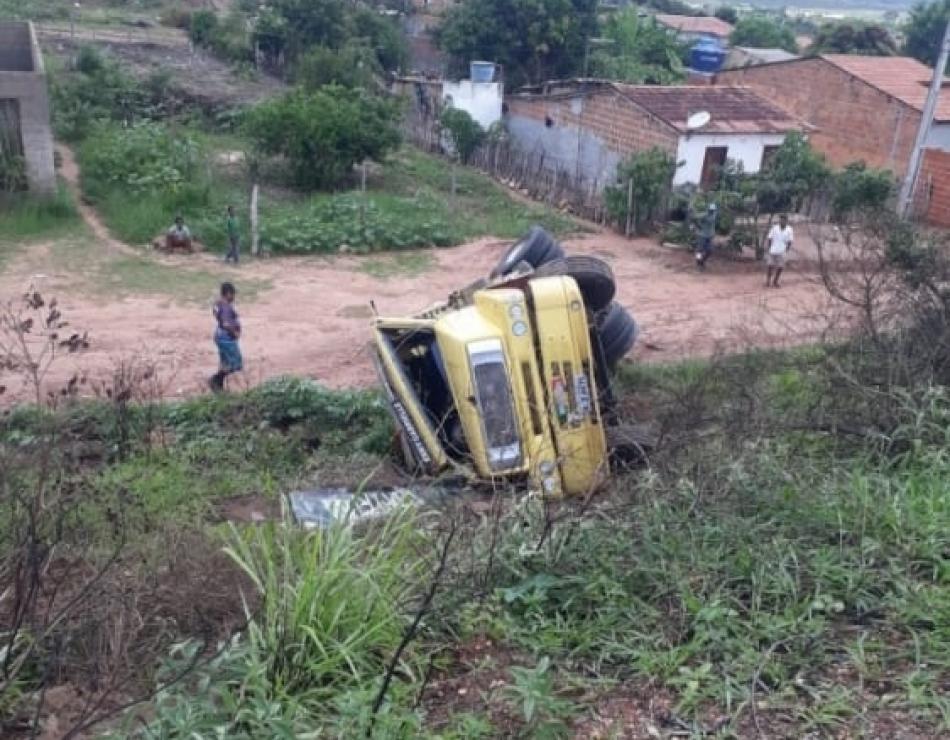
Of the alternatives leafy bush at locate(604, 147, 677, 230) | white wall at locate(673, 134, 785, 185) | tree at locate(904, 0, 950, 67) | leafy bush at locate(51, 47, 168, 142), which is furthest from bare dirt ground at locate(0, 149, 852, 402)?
tree at locate(904, 0, 950, 67)

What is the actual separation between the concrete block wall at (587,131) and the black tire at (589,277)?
1118 cm

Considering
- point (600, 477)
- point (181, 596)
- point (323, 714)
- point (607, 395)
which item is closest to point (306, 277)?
point (607, 395)

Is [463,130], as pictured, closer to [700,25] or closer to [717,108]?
[717,108]

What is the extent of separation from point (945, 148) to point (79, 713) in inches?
922

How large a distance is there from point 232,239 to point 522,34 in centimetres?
1519

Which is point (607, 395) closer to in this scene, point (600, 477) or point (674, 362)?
point (600, 477)

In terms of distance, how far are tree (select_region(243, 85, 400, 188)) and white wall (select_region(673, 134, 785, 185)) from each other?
568 cm

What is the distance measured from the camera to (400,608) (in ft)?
12.0

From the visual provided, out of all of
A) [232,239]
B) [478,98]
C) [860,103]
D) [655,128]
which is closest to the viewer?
[232,239]

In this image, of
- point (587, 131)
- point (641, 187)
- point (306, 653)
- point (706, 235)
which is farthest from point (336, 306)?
point (306, 653)

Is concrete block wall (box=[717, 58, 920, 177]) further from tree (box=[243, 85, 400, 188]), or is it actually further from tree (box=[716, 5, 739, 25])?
tree (box=[716, 5, 739, 25])

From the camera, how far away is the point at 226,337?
9.84m

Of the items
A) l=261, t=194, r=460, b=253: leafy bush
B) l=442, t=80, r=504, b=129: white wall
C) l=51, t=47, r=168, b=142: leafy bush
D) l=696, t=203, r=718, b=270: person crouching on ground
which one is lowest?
l=261, t=194, r=460, b=253: leafy bush

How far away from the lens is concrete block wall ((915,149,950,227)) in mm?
18641
